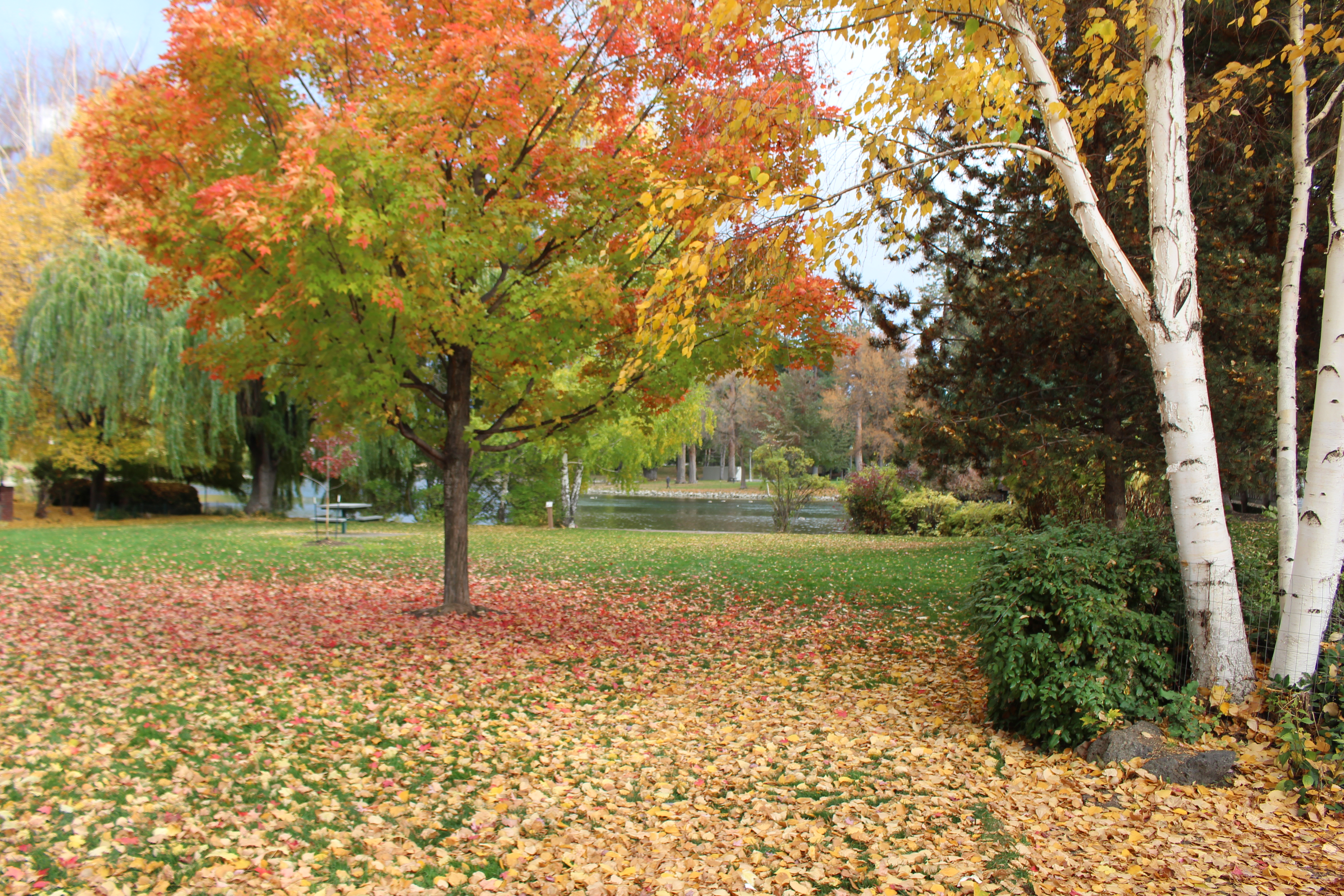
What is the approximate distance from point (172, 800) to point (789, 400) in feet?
173

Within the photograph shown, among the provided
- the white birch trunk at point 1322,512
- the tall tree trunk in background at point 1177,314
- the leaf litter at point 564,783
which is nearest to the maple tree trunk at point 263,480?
the leaf litter at point 564,783

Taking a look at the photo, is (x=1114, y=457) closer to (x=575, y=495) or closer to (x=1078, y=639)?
(x=1078, y=639)

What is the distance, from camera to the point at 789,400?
2179 inches

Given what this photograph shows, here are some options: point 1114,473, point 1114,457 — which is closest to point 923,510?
point 1114,473

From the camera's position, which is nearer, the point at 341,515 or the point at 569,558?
the point at 569,558

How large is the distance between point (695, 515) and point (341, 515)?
14.5 m

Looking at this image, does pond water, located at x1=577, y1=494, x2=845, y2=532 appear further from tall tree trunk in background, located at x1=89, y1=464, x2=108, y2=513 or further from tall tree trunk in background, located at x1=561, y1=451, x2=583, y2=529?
tall tree trunk in background, located at x1=89, y1=464, x2=108, y2=513

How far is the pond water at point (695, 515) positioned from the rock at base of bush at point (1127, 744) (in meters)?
18.2

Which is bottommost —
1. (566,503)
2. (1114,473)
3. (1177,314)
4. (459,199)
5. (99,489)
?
(566,503)

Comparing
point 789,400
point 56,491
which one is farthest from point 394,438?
point 789,400

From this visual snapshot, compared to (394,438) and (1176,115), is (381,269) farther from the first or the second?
(394,438)

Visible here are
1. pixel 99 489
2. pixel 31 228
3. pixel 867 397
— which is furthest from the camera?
pixel 867 397

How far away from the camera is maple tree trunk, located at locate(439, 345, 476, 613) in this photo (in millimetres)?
8383

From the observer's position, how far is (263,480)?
22.3m
